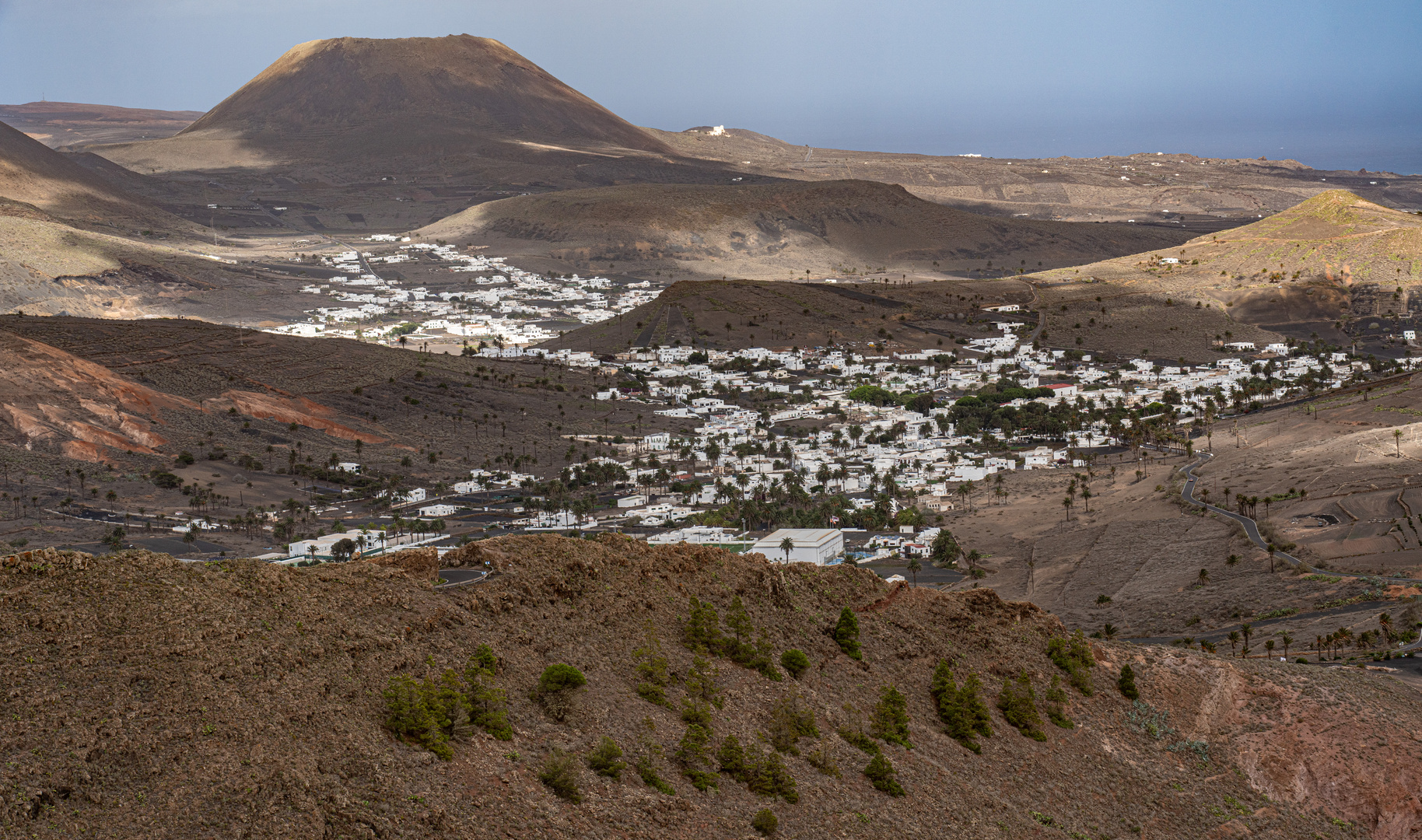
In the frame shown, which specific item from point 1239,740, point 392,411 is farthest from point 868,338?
point 1239,740

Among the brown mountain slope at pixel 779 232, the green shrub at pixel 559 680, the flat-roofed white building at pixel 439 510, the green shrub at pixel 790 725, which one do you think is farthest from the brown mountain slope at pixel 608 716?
the brown mountain slope at pixel 779 232

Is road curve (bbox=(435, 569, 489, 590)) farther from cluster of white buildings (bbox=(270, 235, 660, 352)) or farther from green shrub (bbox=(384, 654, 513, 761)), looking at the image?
cluster of white buildings (bbox=(270, 235, 660, 352))

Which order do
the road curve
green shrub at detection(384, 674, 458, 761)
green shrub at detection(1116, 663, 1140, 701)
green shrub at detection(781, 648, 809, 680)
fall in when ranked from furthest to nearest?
green shrub at detection(1116, 663, 1140, 701), green shrub at detection(781, 648, 809, 680), the road curve, green shrub at detection(384, 674, 458, 761)

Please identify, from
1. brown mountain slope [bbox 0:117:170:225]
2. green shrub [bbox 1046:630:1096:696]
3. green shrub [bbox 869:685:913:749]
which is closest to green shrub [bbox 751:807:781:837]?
green shrub [bbox 869:685:913:749]

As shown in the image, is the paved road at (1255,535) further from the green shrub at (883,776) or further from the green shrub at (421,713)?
Answer: the green shrub at (421,713)

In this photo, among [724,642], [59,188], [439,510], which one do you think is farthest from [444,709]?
[59,188]

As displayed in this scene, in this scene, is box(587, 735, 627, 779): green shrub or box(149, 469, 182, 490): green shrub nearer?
box(587, 735, 627, 779): green shrub
